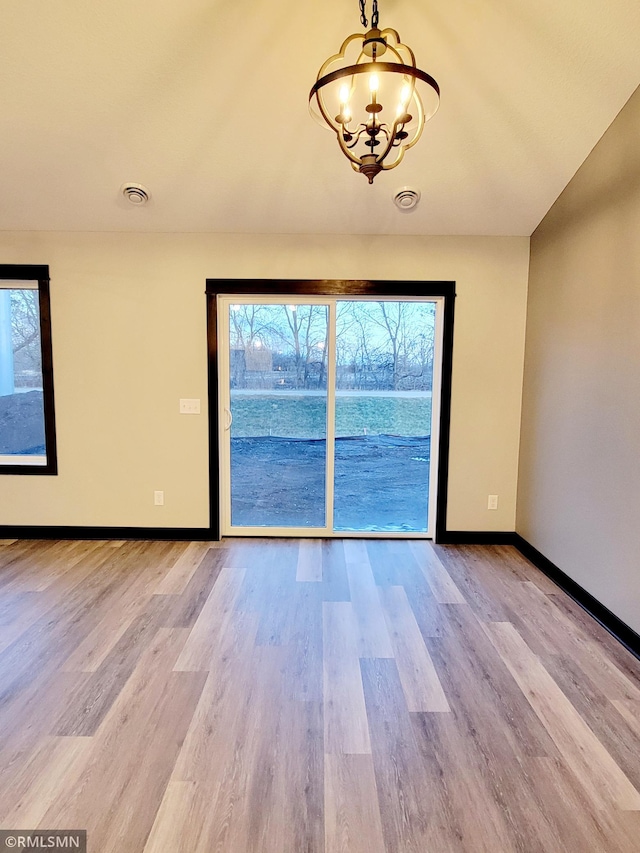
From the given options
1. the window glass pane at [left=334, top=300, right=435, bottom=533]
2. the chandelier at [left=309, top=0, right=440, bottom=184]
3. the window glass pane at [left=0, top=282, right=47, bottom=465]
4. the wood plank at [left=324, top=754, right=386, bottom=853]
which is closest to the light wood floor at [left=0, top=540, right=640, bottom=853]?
the wood plank at [left=324, top=754, right=386, bottom=853]

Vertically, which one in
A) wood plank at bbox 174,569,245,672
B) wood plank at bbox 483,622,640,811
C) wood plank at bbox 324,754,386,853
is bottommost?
wood plank at bbox 324,754,386,853

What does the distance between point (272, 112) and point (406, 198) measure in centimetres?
105

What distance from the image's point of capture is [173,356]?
3.59 meters

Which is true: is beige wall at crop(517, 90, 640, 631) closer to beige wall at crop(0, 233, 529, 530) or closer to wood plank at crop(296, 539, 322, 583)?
beige wall at crop(0, 233, 529, 530)

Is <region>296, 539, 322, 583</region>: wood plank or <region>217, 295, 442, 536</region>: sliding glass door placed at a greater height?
<region>217, 295, 442, 536</region>: sliding glass door

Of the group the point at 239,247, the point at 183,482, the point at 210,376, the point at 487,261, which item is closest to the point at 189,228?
the point at 239,247

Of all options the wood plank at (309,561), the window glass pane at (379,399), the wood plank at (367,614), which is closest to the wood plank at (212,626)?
the wood plank at (309,561)

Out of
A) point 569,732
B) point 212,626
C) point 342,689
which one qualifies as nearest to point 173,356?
point 212,626

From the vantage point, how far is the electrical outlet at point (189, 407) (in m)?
3.63

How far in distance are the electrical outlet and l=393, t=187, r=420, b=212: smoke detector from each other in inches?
83.5

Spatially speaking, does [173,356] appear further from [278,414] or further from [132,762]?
[132,762]

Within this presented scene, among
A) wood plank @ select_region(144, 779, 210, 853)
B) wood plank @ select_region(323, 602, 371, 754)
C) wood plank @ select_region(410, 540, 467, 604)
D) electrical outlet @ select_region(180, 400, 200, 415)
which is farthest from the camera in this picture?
electrical outlet @ select_region(180, 400, 200, 415)

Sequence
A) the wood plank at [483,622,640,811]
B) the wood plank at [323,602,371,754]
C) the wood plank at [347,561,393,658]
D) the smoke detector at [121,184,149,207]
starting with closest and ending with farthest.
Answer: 1. the wood plank at [483,622,640,811]
2. the wood plank at [323,602,371,754]
3. the wood plank at [347,561,393,658]
4. the smoke detector at [121,184,149,207]

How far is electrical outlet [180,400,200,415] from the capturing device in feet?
11.9
